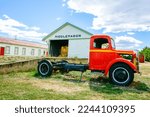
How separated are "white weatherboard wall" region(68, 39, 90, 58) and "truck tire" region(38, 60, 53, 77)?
17033mm

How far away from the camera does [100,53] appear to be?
33.2ft

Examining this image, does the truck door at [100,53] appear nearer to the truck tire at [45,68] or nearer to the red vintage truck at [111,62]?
the red vintage truck at [111,62]

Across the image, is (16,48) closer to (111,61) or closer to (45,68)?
(45,68)

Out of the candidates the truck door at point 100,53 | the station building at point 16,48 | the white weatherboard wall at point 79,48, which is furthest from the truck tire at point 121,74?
the station building at point 16,48

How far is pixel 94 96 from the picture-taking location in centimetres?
749

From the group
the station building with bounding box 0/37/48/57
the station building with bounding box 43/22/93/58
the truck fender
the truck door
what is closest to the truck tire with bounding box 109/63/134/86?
the truck fender

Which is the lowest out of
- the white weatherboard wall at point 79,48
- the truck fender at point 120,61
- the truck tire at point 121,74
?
the truck tire at point 121,74

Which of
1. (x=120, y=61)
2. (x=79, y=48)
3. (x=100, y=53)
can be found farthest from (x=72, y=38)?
(x=120, y=61)

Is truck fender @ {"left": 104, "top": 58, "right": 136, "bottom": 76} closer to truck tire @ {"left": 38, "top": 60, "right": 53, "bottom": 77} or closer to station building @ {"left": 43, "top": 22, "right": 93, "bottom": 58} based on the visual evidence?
truck tire @ {"left": 38, "top": 60, "right": 53, "bottom": 77}

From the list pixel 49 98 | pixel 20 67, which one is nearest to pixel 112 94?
pixel 49 98

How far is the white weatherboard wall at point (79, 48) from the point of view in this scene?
93.2ft

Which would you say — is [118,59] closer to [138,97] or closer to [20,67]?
[138,97]

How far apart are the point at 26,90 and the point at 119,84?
4081mm

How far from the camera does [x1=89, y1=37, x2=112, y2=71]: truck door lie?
1003cm
